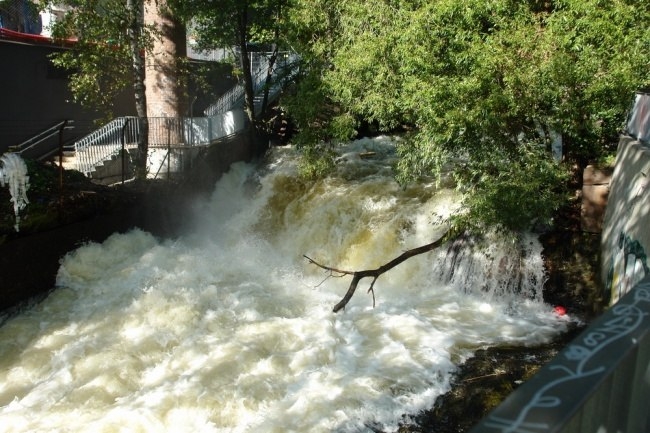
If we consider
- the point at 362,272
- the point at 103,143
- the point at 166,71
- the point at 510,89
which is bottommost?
the point at 362,272

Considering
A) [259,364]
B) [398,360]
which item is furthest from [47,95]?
[398,360]

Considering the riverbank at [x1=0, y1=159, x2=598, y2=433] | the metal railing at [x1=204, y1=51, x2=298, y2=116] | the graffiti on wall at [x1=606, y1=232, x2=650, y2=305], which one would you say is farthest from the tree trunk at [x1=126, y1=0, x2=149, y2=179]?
the graffiti on wall at [x1=606, y1=232, x2=650, y2=305]

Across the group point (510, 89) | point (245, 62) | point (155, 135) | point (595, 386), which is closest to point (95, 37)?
point (155, 135)

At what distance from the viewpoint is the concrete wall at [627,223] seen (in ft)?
24.5

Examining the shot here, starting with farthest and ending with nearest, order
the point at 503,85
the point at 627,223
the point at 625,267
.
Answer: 1. the point at 503,85
2. the point at 627,223
3. the point at 625,267

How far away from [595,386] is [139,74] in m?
14.7

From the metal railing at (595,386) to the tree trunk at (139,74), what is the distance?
14.2 m

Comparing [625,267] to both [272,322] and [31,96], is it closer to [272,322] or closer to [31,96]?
[272,322]

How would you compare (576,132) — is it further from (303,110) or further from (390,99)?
(303,110)

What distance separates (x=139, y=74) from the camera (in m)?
14.8

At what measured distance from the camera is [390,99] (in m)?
10.9

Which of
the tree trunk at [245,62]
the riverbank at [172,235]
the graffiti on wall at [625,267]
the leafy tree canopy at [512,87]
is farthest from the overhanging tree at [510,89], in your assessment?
the tree trunk at [245,62]

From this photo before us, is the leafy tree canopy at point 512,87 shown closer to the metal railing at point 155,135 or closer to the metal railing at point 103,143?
the metal railing at point 155,135

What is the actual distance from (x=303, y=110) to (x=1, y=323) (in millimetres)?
7637
